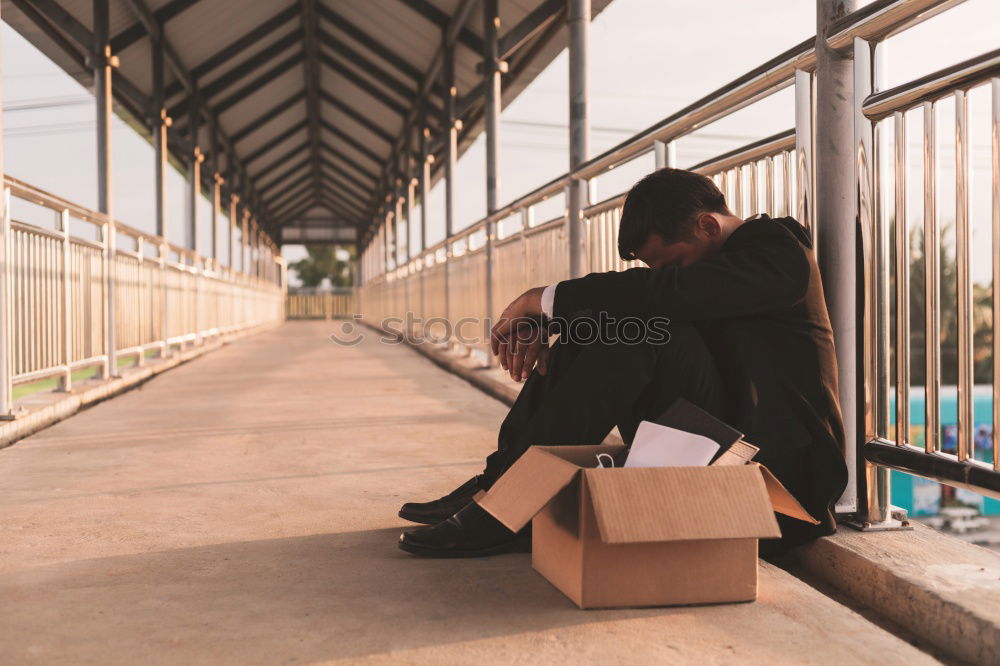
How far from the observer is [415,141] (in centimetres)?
1834

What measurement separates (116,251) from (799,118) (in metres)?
5.73

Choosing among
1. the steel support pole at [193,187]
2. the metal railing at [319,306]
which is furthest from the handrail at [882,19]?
the metal railing at [319,306]

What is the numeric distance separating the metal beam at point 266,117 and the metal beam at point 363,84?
2.09 meters

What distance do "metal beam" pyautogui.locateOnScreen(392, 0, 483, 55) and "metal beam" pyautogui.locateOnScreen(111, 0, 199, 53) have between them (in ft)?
8.43

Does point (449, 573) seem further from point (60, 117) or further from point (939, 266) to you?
point (60, 117)

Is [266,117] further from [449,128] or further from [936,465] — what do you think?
[936,465]

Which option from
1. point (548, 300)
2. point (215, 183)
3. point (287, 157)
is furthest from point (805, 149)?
point (287, 157)

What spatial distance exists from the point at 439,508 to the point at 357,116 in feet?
56.8

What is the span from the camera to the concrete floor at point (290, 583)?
4.65 ft

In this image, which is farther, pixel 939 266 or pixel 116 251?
pixel 116 251

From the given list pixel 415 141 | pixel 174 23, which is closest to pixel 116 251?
pixel 174 23

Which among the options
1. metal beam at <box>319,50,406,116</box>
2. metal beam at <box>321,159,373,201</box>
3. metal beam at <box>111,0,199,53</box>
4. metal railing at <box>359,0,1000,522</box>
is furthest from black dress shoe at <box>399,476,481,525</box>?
metal beam at <box>321,159,373,201</box>

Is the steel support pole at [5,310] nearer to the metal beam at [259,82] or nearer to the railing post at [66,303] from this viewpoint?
the railing post at [66,303]

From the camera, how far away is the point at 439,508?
7.36 ft
